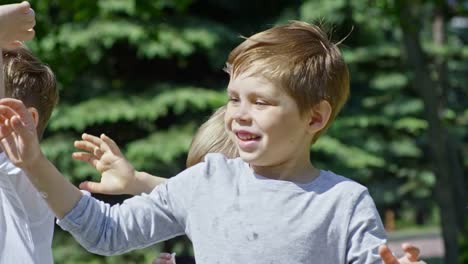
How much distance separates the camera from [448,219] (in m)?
15.2

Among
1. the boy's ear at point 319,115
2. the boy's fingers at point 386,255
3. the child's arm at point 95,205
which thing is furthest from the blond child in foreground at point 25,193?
the boy's fingers at point 386,255

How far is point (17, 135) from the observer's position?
262cm

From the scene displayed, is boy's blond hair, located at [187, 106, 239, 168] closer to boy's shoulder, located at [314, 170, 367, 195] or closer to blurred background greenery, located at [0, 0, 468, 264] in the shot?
boy's shoulder, located at [314, 170, 367, 195]

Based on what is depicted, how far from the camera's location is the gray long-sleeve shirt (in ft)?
8.95

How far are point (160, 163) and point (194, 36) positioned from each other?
5.87 ft

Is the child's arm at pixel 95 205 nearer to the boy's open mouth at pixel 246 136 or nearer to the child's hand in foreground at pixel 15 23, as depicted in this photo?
the boy's open mouth at pixel 246 136

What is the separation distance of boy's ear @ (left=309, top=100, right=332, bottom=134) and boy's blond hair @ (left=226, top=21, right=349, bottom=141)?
0.04 ft

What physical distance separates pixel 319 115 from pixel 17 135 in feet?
2.48

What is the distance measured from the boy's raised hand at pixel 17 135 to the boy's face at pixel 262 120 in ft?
1.64

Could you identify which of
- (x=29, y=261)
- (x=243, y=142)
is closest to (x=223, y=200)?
(x=243, y=142)

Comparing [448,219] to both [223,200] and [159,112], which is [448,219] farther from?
[223,200]

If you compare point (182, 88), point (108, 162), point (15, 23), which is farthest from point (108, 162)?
point (182, 88)

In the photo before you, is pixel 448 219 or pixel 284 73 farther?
pixel 448 219

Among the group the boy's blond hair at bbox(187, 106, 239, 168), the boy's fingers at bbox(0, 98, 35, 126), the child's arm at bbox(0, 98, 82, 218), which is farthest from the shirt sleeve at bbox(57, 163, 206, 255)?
the boy's blond hair at bbox(187, 106, 239, 168)
